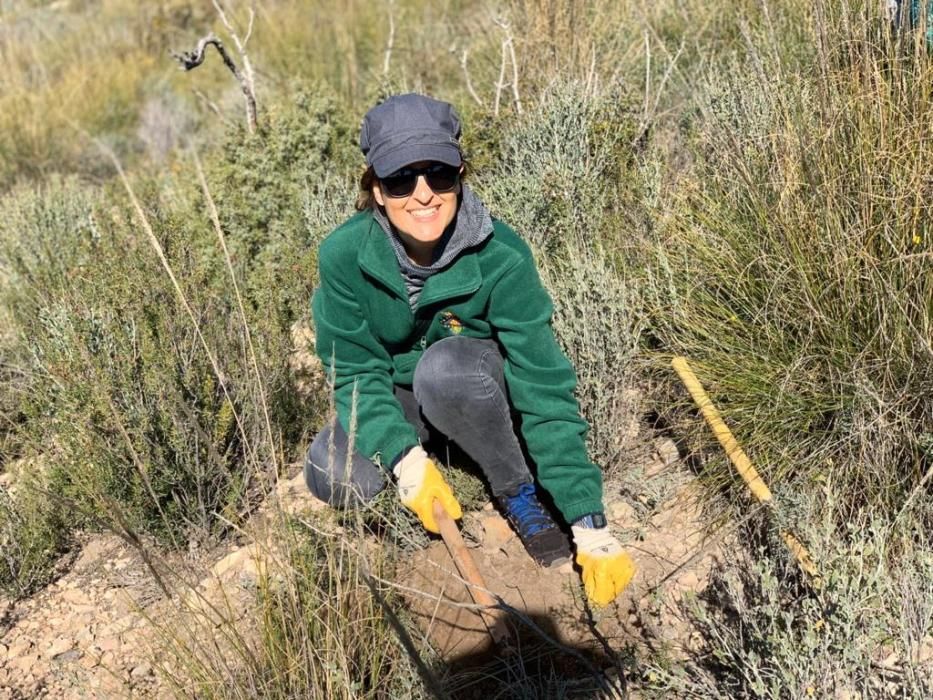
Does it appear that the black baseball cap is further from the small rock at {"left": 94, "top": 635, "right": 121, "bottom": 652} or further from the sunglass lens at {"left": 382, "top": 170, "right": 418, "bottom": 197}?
the small rock at {"left": 94, "top": 635, "right": 121, "bottom": 652}

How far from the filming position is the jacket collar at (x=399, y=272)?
6.97ft

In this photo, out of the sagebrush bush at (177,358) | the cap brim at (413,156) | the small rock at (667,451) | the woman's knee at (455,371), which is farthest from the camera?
the small rock at (667,451)

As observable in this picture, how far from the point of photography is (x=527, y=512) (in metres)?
2.29

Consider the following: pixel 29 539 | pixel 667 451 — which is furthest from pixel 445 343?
pixel 29 539

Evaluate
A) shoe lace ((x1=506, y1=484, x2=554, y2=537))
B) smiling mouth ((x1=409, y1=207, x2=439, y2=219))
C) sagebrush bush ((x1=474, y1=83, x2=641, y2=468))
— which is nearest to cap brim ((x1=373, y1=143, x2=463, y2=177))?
smiling mouth ((x1=409, y1=207, x2=439, y2=219))

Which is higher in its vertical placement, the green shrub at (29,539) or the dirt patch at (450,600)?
the green shrub at (29,539)

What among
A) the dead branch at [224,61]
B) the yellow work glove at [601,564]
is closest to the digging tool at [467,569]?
the yellow work glove at [601,564]

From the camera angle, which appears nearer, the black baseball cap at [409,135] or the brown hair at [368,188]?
the black baseball cap at [409,135]

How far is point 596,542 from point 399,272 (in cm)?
88

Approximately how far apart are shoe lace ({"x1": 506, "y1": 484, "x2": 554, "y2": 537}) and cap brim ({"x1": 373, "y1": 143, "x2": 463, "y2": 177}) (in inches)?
37.5

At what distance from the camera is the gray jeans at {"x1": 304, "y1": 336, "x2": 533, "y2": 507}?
2.19 metres

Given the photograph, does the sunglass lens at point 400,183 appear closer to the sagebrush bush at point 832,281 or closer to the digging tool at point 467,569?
the digging tool at point 467,569

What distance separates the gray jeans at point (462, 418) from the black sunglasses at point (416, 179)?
0.44 meters

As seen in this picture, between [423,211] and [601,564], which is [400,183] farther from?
[601,564]
